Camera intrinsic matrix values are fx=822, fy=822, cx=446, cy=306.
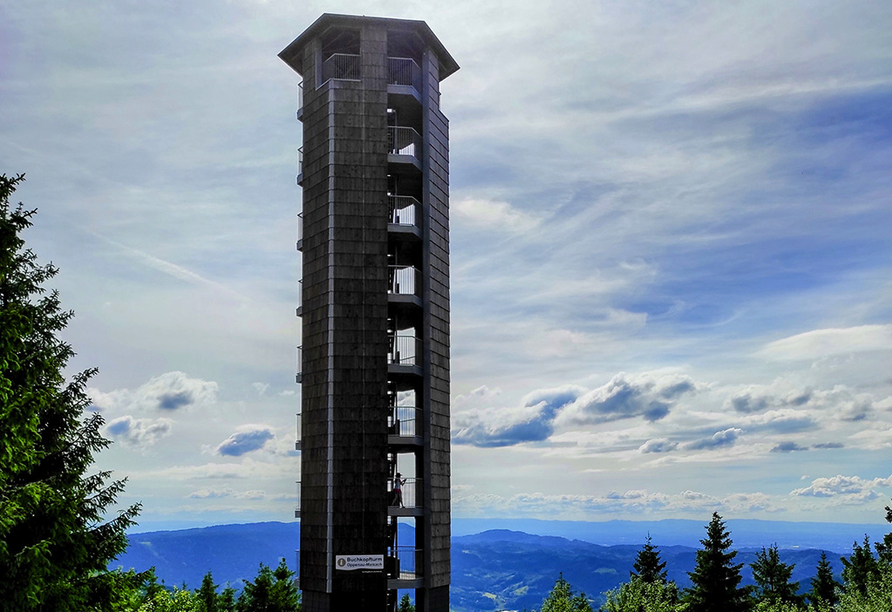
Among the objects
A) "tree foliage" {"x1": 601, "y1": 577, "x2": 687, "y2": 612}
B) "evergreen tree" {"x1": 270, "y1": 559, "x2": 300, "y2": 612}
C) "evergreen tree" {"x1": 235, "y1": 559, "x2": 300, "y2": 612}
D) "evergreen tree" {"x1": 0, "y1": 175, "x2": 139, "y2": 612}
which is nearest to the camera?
"evergreen tree" {"x1": 0, "y1": 175, "x2": 139, "y2": 612}

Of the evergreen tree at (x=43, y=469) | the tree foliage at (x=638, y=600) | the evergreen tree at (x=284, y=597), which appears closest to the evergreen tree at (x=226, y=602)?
the evergreen tree at (x=284, y=597)

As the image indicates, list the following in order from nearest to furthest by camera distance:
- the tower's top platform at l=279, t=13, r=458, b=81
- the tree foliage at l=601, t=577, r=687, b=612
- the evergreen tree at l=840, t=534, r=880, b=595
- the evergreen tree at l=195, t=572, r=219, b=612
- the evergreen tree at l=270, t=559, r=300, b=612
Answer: the tower's top platform at l=279, t=13, r=458, b=81
the tree foliage at l=601, t=577, r=687, b=612
the evergreen tree at l=270, t=559, r=300, b=612
the evergreen tree at l=195, t=572, r=219, b=612
the evergreen tree at l=840, t=534, r=880, b=595

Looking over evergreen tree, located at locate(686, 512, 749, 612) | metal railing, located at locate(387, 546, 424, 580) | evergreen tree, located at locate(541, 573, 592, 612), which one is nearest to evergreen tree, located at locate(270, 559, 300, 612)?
evergreen tree, located at locate(541, 573, 592, 612)

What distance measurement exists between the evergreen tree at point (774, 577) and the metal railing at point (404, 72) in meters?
56.1

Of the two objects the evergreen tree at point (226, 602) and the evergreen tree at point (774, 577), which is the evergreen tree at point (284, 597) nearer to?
the evergreen tree at point (226, 602)

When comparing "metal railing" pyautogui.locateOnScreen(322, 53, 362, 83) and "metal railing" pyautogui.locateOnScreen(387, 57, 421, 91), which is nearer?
"metal railing" pyautogui.locateOnScreen(322, 53, 362, 83)

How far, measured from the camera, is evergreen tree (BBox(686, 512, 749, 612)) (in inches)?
2052

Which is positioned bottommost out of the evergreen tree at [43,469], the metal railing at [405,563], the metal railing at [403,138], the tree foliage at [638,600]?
the tree foliage at [638,600]

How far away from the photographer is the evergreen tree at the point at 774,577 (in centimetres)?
7417

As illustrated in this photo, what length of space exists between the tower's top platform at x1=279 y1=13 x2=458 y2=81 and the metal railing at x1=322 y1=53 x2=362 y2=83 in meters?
1.45

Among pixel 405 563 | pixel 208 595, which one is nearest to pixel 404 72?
pixel 405 563

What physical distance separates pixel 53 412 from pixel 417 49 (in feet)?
87.9

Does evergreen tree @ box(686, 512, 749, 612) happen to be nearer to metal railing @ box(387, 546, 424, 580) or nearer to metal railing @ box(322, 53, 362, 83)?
metal railing @ box(387, 546, 424, 580)

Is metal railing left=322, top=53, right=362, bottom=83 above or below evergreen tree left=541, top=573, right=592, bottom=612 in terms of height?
above
